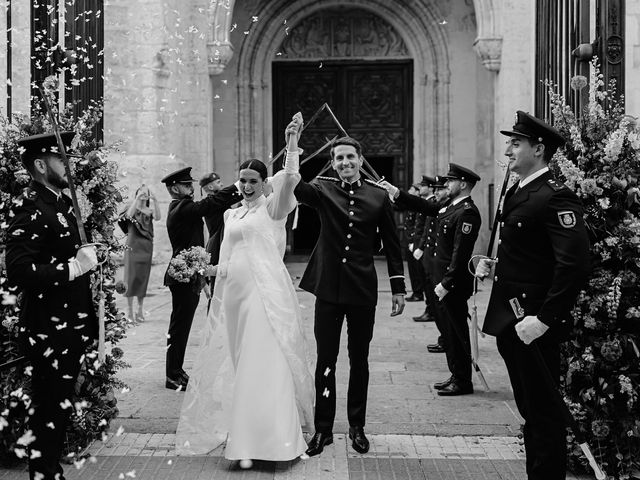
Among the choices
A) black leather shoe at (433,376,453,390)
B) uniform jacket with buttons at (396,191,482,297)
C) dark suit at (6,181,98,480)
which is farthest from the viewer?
black leather shoe at (433,376,453,390)

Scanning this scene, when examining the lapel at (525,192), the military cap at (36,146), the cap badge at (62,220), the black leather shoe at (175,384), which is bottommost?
the black leather shoe at (175,384)

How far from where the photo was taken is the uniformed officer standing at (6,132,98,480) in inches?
163

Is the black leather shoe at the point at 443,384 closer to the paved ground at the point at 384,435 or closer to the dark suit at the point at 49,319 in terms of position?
the paved ground at the point at 384,435

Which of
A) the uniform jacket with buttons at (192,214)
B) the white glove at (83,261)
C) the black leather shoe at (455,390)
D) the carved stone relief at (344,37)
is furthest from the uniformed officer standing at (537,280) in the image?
the carved stone relief at (344,37)

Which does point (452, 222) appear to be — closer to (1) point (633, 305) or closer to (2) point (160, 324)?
(1) point (633, 305)

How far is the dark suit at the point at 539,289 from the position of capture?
3.88m

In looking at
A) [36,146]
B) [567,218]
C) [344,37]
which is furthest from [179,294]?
[344,37]

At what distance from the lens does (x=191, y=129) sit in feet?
50.7

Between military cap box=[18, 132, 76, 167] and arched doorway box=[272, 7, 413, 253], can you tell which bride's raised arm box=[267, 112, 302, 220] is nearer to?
military cap box=[18, 132, 76, 167]

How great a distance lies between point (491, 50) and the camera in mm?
15883

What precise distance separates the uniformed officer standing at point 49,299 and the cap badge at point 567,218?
2421mm

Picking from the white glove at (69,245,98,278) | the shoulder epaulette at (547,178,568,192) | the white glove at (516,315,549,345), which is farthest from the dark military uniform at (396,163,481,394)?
the white glove at (69,245,98,278)

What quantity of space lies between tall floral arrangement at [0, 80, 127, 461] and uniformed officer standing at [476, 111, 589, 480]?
2.38 meters

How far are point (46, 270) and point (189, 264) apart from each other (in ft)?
7.59
